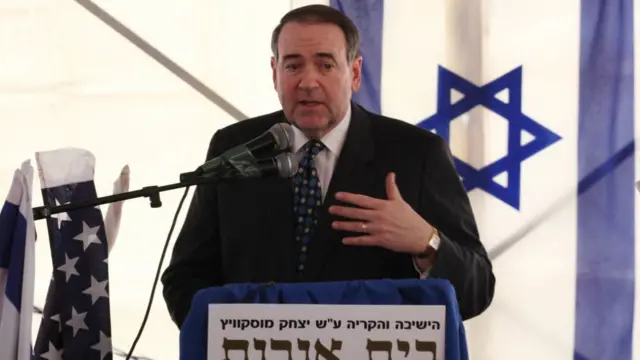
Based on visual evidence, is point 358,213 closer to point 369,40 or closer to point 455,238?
point 455,238

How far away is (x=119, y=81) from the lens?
7.55 feet

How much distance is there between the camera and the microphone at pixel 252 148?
3.93ft

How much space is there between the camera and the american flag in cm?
145

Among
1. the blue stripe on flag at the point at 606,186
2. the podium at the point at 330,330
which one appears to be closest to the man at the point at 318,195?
the podium at the point at 330,330

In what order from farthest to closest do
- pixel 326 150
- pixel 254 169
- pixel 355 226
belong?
pixel 326 150 → pixel 355 226 → pixel 254 169

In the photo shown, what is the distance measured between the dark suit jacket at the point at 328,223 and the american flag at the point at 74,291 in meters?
0.14

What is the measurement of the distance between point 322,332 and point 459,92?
1306 mm

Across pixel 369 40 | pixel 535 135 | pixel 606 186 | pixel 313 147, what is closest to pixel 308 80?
pixel 313 147

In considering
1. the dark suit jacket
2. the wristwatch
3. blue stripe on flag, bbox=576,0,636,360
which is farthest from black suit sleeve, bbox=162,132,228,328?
blue stripe on flag, bbox=576,0,636,360

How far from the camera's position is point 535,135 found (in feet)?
7.18

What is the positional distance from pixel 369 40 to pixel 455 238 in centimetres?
88

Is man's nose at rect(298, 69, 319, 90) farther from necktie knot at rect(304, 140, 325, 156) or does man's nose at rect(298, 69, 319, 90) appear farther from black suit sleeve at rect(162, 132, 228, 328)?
black suit sleeve at rect(162, 132, 228, 328)

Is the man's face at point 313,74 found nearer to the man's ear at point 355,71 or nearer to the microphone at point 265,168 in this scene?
the man's ear at point 355,71

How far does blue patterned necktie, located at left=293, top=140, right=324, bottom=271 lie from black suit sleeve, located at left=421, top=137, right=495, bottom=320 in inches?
8.3
